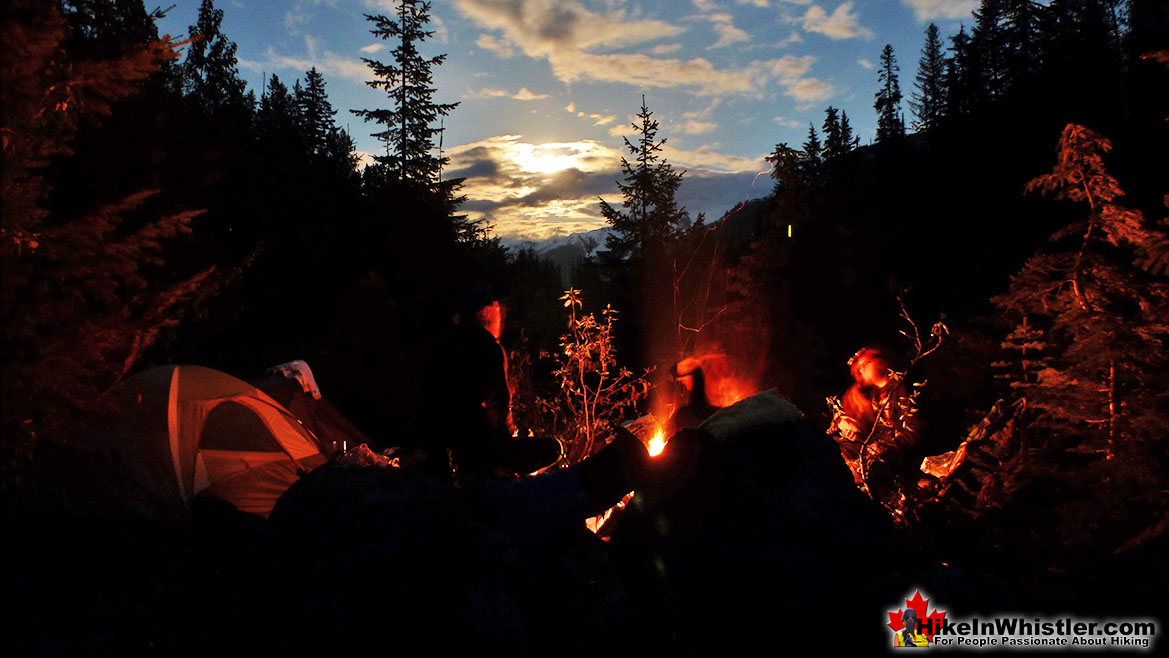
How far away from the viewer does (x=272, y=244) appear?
1271cm

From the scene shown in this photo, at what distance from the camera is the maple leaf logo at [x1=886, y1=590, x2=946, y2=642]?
3.02 m

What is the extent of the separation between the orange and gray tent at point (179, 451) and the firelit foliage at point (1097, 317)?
6303 millimetres

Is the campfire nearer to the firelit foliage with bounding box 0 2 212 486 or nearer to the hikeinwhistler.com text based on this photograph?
the hikeinwhistler.com text

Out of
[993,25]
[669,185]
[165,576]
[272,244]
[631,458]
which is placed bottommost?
[165,576]

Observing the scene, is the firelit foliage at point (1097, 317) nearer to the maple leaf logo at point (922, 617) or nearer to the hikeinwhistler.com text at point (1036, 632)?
the hikeinwhistler.com text at point (1036, 632)

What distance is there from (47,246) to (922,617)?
16.8ft

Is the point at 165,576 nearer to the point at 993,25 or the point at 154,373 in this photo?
the point at 154,373

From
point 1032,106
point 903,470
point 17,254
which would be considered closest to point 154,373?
point 17,254

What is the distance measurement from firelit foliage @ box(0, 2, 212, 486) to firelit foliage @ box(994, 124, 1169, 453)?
21.0ft

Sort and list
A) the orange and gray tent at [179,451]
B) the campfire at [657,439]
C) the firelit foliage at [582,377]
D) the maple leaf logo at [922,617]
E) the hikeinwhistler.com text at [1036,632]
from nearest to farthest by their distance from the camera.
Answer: the hikeinwhistler.com text at [1036,632]
the maple leaf logo at [922,617]
the campfire at [657,439]
the orange and gray tent at [179,451]
the firelit foliage at [582,377]

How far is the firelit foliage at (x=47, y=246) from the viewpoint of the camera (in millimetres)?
3104

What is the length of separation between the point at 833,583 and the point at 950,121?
92.4 ft

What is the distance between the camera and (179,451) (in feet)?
18.3

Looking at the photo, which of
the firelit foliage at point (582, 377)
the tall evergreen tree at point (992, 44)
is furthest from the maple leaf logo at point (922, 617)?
the tall evergreen tree at point (992, 44)
